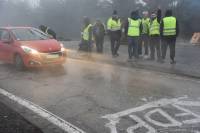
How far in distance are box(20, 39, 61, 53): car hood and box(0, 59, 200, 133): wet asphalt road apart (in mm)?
704

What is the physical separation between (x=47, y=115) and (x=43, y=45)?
5.57 m

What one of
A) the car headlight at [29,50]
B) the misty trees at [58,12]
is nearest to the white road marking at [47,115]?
the car headlight at [29,50]

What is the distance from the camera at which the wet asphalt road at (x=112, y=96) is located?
5.93 m

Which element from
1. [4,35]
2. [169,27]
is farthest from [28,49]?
[169,27]

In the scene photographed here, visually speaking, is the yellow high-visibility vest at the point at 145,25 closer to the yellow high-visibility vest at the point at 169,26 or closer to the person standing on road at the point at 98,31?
the yellow high-visibility vest at the point at 169,26

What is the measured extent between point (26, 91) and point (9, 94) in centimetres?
44

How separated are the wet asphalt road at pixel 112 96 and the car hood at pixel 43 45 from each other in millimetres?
704

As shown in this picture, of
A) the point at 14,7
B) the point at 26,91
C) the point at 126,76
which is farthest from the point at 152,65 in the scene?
the point at 14,7

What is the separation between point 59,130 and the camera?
5.75m

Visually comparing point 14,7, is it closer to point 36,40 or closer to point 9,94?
point 36,40

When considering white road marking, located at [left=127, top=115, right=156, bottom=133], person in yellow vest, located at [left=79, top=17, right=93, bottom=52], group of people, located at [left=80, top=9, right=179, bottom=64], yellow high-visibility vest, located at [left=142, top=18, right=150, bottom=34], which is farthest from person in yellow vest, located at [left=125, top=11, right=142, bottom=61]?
white road marking, located at [left=127, top=115, right=156, bottom=133]

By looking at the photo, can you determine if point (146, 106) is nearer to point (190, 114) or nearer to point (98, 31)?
point (190, 114)

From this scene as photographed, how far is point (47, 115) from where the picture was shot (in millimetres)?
6586

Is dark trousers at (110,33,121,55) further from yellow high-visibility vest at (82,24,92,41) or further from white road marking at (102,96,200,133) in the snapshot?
white road marking at (102,96,200,133)
